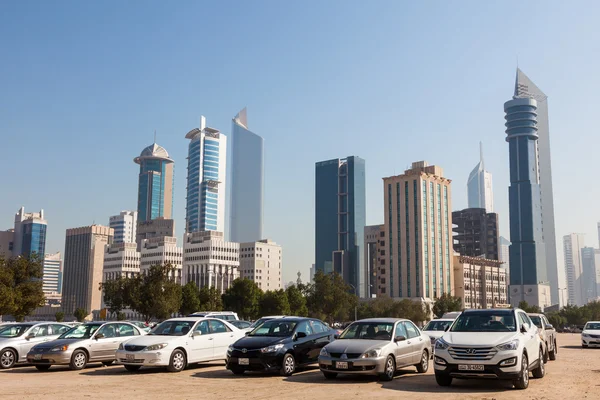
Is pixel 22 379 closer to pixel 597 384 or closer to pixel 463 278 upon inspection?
pixel 597 384

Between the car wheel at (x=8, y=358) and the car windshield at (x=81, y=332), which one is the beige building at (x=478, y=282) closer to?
the car windshield at (x=81, y=332)

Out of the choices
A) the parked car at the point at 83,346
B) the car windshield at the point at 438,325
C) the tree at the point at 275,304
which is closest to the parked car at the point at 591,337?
the car windshield at the point at 438,325

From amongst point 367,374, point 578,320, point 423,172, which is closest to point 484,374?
point 367,374

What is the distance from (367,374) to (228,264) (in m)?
182

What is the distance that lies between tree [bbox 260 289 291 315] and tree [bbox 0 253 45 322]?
43966mm

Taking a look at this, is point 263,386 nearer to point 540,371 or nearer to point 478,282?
point 540,371

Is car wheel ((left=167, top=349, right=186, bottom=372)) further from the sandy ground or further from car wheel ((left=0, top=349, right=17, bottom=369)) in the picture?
car wheel ((left=0, top=349, right=17, bottom=369))

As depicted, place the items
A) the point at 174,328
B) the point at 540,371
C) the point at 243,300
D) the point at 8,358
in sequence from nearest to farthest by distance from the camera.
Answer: the point at 540,371 → the point at 174,328 → the point at 8,358 → the point at 243,300

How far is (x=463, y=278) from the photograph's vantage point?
176875mm

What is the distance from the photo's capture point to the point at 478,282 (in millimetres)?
183125

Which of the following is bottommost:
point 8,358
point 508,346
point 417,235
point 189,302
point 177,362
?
point 8,358

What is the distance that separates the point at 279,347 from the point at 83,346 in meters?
6.93

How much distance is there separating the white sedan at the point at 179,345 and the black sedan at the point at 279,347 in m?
1.67

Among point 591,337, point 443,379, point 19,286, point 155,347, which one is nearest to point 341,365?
point 443,379
